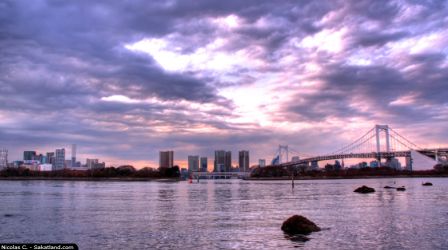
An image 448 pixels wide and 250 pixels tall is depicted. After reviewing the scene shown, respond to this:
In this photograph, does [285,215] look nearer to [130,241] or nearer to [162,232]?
[162,232]

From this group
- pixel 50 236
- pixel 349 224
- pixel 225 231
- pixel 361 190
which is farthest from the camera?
pixel 361 190

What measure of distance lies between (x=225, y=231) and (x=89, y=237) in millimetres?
7677

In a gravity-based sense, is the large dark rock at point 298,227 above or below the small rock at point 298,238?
→ above

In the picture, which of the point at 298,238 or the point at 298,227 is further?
the point at 298,227

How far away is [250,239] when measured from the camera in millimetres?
23625

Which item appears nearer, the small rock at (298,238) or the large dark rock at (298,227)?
the small rock at (298,238)

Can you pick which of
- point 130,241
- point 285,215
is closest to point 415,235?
point 285,215

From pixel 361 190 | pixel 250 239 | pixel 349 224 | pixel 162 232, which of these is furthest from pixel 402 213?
pixel 361 190

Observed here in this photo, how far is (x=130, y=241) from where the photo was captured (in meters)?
23.0

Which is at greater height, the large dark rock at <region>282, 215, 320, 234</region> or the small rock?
the large dark rock at <region>282, 215, 320, 234</region>

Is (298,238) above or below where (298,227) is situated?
below

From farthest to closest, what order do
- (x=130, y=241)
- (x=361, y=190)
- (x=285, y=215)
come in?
1. (x=361, y=190)
2. (x=285, y=215)
3. (x=130, y=241)

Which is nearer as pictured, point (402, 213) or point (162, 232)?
point (162, 232)

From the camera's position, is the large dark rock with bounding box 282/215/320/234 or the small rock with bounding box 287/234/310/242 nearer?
the small rock with bounding box 287/234/310/242
